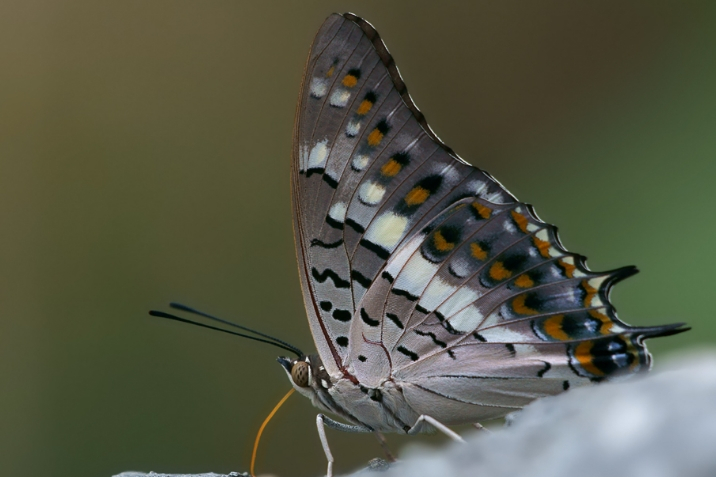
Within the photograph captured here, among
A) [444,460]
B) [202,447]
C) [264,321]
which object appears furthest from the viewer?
[264,321]

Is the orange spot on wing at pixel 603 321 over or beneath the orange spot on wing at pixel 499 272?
beneath

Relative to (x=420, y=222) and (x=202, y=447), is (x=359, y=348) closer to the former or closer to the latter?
(x=420, y=222)

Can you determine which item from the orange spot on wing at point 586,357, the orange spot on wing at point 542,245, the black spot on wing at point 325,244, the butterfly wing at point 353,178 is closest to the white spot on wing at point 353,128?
the butterfly wing at point 353,178

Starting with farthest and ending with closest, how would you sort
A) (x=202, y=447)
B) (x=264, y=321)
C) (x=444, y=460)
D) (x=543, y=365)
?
(x=264, y=321) → (x=202, y=447) → (x=543, y=365) → (x=444, y=460)

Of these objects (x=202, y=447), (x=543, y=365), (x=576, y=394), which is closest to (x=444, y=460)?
(x=576, y=394)

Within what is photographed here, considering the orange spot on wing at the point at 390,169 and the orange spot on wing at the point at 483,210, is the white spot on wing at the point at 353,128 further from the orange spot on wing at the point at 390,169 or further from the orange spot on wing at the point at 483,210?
the orange spot on wing at the point at 483,210

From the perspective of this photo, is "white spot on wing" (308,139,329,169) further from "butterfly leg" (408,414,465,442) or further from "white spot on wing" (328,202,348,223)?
"butterfly leg" (408,414,465,442)

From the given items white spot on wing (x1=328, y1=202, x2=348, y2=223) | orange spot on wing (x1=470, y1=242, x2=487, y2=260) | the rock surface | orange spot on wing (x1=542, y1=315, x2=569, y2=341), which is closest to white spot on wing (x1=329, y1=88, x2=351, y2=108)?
white spot on wing (x1=328, y1=202, x2=348, y2=223)
